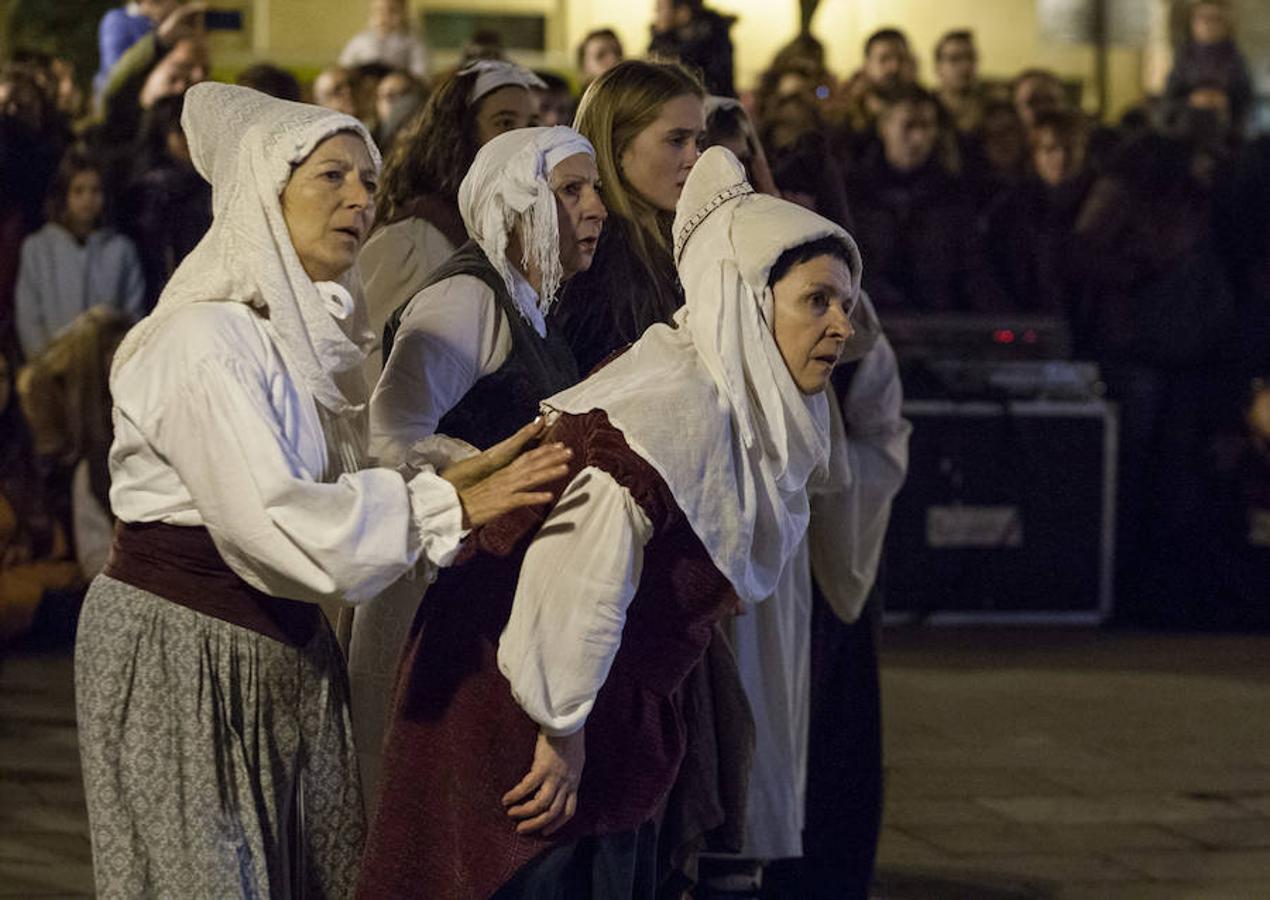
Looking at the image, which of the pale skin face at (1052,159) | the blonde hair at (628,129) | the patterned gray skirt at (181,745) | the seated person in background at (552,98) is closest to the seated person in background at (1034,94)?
the pale skin face at (1052,159)

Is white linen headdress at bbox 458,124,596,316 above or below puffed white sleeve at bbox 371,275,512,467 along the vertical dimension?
above

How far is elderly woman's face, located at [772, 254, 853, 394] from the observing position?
12.2 ft

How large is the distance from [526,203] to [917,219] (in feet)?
20.0

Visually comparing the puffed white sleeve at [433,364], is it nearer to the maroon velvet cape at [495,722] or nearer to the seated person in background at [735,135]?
the maroon velvet cape at [495,722]

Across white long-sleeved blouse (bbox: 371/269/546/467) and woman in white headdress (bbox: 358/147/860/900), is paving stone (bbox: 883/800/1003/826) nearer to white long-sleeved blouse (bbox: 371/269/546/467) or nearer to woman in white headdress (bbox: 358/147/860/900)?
white long-sleeved blouse (bbox: 371/269/546/467)

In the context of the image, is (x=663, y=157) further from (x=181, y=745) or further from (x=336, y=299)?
(x=181, y=745)

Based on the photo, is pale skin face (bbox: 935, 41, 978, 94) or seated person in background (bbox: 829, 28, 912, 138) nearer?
seated person in background (bbox: 829, 28, 912, 138)

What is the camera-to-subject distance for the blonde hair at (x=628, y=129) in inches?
194

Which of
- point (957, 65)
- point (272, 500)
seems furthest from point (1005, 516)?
point (272, 500)

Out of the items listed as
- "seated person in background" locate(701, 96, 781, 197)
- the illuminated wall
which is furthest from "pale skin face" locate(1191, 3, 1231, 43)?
"seated person in background" locate(701, 96, 781, 197)

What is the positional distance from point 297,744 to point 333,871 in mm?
230

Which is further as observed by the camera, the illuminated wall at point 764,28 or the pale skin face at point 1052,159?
the illuminated wall at point 764,28

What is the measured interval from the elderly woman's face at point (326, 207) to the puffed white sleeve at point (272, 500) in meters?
0.27

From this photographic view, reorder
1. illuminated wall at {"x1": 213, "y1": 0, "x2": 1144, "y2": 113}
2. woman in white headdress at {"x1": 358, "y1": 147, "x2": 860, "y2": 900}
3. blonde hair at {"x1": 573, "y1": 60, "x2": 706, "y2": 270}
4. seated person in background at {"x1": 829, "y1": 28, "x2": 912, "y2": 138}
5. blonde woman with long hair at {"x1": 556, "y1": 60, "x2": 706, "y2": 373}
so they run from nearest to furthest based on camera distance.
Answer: woman in white headdress at {"x1": 358, "y1": 147, "x2": 860, "y2": 900}, blonde woman with long hair at {"x1": 556, "y1": 60, "x2": 706, "y2": 373}, blonde hair at {"x1": 573, "y1": 60, "x2": 706, "y2": 270}, seated person in background at {"x1": 829, "y1": 28, "x2": 912, "y2": 138}, illuminated wall at {"x1": 213, "y1": 0, "x2": 1144, "y2": 113}
